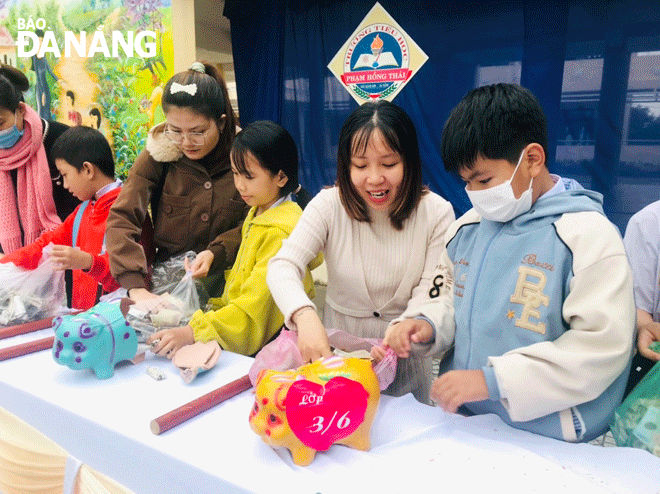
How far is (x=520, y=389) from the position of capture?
2.62ft

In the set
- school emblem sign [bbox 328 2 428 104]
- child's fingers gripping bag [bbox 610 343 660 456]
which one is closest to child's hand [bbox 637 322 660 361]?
child's fingers gripping bag [bbox 610 343 660 456]

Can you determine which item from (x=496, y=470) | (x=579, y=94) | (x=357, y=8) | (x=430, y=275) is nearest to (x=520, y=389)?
(x=496, y=470)

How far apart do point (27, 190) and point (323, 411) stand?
1.90 metres

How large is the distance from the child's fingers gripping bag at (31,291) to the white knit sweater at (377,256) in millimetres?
824

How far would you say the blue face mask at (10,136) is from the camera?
1948 mm

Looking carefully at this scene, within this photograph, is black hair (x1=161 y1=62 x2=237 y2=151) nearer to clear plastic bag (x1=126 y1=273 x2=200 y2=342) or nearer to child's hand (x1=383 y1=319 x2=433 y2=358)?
clear plastic bag (x1=126 y1=273 x2=200 y2=342)

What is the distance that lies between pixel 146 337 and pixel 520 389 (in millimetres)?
905

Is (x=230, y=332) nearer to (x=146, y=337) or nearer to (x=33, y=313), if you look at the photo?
(x=146, y=337)

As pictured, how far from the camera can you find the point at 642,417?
2.69 ft

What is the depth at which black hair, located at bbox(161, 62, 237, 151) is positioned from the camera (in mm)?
1439

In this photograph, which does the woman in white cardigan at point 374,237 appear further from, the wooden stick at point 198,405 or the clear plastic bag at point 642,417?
the clear plastic bag at point 642,417

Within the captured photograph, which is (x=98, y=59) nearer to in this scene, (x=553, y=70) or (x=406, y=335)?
(x=553, y=70)

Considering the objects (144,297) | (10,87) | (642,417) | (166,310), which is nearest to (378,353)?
(642,417)

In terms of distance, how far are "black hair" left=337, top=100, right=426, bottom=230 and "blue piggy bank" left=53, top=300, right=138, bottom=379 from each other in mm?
608
